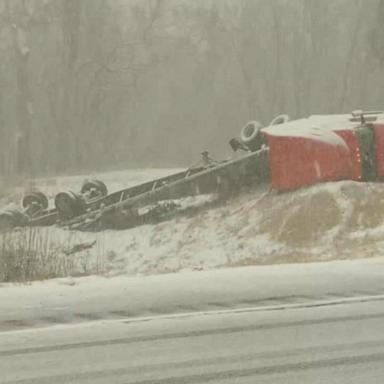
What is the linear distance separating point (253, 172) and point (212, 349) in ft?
62.1

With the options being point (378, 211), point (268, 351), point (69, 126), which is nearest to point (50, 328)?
point (268, 351)

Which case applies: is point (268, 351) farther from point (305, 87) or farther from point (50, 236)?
point (305, 87)

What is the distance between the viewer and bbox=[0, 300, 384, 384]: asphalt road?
5.88m

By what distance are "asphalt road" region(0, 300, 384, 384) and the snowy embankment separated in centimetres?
1126

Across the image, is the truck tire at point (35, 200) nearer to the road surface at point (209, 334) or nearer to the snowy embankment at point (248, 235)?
the snowy embankment at point (248, 235)

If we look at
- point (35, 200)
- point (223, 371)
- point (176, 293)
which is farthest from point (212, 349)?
point (35, 200)

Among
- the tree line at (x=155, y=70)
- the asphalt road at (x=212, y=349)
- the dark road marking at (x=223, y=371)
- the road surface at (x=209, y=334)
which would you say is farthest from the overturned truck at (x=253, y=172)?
the dark road marking at (x=223, y=371)

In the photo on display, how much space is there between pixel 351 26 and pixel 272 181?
51.9ft

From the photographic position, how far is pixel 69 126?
40.1 meters

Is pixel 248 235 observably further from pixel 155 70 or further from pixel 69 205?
pixel 155 70

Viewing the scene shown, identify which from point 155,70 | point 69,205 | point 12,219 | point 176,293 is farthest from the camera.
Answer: point 155,70

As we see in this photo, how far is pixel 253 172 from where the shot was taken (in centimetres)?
2555

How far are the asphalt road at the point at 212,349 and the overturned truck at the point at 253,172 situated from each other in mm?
15518

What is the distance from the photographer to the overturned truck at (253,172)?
2391 cm
